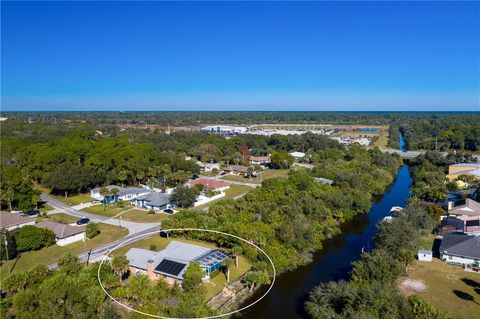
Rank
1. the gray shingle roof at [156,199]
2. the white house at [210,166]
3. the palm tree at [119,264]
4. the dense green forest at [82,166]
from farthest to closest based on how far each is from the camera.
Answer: the white house at [210,166] < the gray shingle roof at [156,199] < the dense green forest at [82,166] < the palm tree at [119,264]

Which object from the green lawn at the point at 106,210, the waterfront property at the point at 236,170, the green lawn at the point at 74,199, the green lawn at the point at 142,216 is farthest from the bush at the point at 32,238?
the waterfront property at the point at 236,170

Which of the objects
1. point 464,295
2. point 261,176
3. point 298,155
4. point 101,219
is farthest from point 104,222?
point 298,155

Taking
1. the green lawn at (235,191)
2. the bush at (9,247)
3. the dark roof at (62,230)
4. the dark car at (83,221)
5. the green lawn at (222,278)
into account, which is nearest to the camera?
the green lawn at (222,278)

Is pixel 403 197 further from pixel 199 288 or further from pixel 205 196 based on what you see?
pixel 199 288

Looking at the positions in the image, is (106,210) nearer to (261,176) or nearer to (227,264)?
(227,264)

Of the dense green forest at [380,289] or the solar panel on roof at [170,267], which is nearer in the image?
the dense green forest at [380,289]

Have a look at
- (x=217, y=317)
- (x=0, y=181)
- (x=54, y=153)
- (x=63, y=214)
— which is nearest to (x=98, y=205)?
(x=63, y=214)

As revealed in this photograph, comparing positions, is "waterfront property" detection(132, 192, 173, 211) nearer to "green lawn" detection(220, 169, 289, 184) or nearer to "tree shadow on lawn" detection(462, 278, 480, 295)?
"green lawn" detection(220, 169, 289, 184)

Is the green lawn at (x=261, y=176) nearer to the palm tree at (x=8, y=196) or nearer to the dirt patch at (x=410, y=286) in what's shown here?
the palm tree at (x=8, y=196)

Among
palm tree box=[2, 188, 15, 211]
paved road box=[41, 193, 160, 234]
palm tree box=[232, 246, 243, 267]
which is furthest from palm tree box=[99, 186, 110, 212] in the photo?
palm tree box=[232, 246, 243, 267]
